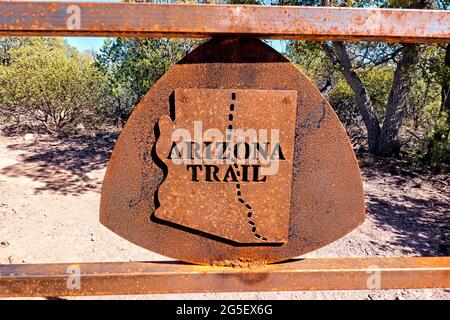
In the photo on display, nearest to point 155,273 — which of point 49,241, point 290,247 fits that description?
point 290,247

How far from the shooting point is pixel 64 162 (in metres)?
6.40

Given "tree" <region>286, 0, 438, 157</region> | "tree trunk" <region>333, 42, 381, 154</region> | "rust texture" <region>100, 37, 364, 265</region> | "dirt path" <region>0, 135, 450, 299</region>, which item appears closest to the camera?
"rust texture" <region>100, 37, 364, 265</region>

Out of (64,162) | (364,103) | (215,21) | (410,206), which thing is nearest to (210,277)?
(215,21)

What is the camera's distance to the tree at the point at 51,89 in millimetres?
7801

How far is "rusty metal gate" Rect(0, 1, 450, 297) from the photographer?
0.99 metres

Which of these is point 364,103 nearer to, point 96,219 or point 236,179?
point 96,219

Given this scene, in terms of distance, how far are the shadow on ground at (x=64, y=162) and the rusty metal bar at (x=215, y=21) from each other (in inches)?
172

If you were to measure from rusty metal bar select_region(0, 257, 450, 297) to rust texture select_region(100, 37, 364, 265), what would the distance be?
57mm

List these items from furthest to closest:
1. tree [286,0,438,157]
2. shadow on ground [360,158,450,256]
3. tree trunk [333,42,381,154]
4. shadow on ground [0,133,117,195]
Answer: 1. tree trunk [333,42,381,154]
2. tree [286,0,438,157]
3. shadow on ground [0,133,117,195]
4. shadow on ground [360,158,450,256]

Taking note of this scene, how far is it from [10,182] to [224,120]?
16.9 ft

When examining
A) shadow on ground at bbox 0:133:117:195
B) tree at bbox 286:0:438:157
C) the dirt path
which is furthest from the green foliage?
tree at bbox 286:0:438:157

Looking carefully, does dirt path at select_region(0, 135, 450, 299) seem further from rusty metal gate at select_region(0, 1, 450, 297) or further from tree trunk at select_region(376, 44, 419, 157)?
rusty metal gate at select_region(0, 1, 450, 297)

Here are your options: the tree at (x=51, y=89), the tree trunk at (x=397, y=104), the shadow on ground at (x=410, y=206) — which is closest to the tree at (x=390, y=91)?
the tree trunk at (x=397, y=104)

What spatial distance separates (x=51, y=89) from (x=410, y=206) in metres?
7.45
